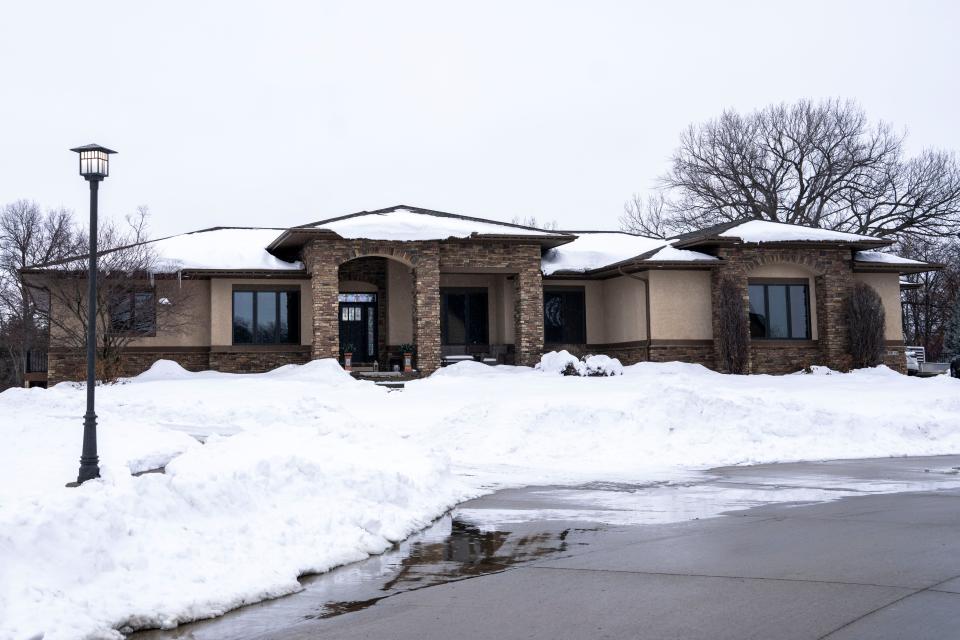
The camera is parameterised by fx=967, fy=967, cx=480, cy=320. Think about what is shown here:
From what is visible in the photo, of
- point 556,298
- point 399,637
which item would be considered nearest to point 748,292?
point 556,298

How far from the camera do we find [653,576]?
7.02m

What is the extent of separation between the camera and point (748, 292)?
2938cm

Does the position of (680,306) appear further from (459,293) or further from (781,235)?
(459,293)

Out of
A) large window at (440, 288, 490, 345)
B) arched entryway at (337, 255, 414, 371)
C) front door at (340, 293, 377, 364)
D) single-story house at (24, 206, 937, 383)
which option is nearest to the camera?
single-story house at (24, 206, 937, 383)

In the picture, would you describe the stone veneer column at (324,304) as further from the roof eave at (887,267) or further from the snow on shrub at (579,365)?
the roof eave at (887,267)

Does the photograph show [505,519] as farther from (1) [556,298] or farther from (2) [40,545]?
(1) [556,298]

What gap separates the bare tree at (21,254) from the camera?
31875mm

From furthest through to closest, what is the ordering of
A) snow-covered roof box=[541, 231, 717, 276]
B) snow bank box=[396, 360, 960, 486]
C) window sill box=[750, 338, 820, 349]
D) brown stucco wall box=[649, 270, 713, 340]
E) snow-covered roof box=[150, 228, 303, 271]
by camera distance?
window sill box=[750, 338, 820, 349], snow-covered roof box=[541, 231, 717, 276], brown stucco wall box=[649, 270, 713, 340], snow-covered roof box=[150, 228, 303, 271], snow bank box=[396, 360, 960, 486]

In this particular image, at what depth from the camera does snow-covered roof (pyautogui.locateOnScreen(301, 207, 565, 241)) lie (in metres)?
27.2

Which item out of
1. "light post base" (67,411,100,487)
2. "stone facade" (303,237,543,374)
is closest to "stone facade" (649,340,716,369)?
"stone facade" (303,237,543,374)

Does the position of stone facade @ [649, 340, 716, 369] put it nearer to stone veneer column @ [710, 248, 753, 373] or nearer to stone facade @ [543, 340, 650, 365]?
stone veneer column @ [710, 248, 753, 373]

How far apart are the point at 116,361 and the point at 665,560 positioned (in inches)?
874

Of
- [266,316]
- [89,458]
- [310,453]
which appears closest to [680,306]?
[266,316]

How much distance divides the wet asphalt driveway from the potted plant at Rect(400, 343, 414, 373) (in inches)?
671
